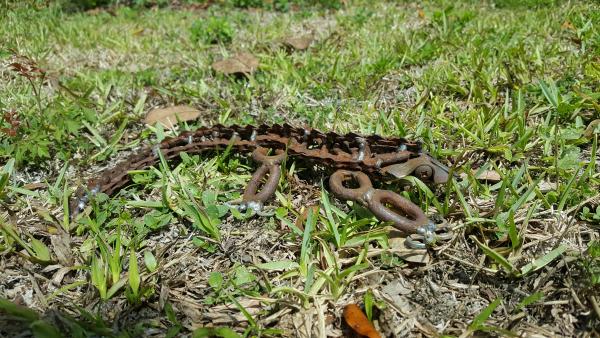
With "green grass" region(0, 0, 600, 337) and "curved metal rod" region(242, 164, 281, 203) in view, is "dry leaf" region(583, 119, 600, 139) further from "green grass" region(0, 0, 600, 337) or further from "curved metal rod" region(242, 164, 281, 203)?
"curved metal rod" region(242, 164, 281, 203)

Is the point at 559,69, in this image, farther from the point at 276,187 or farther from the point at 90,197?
the point at 90,197

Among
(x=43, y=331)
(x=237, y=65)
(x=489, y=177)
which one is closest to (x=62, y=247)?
(x=43, y=331)

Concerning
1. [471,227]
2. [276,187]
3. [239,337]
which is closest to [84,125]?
[276,187]

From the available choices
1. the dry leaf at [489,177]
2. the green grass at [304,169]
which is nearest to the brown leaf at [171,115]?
the green grass at [304,169]

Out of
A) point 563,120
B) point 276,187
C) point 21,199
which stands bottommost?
point 21,199

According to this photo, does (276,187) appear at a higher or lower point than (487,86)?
lower

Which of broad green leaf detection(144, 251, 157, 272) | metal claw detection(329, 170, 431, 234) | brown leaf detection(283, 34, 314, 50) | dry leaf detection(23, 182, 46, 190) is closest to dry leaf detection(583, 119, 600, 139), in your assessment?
metal claw detection(329, 170, 431, 234)
